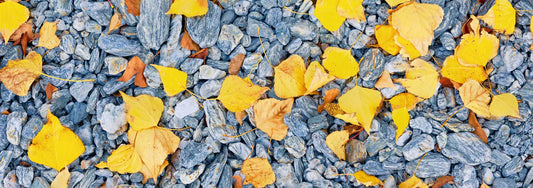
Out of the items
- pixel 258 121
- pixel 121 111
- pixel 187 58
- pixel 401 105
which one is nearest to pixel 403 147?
pixel 401 105

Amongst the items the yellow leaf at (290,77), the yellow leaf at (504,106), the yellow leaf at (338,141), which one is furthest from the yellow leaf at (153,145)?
the yellow leaf at (504,106)

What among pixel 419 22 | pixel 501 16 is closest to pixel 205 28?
pixel 419 22

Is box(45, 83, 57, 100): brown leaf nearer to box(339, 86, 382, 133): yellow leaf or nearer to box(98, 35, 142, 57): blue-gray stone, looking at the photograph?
box(98, 35, 142, 57): blue-gray stone

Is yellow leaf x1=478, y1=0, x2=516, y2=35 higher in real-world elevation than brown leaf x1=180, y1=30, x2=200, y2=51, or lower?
higher

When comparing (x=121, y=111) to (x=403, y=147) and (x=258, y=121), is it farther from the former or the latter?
(x=403, y=147)

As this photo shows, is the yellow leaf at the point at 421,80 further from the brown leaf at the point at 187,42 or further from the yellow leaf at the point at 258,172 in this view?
the brown leaf at the point at 187,42

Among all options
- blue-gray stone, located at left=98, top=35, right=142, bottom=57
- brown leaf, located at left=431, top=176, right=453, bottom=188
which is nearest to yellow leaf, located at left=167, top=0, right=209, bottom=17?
blue-gray stone, located at left=98, top=35, right=142, bottom=57

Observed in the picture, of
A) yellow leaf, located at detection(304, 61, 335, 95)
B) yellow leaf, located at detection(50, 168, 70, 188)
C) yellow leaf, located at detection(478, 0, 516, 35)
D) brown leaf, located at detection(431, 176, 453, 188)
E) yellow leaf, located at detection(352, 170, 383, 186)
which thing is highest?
yellow leaf, located at detection(478, 0, 516, 35)

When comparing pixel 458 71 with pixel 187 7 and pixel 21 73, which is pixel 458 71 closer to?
pixel 187 7
